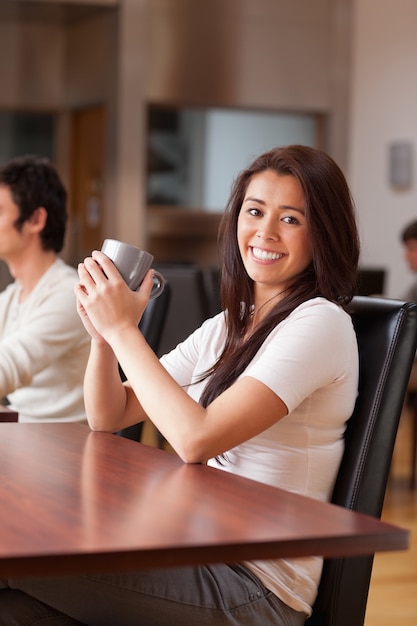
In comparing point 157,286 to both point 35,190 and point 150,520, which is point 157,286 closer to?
point 150,520

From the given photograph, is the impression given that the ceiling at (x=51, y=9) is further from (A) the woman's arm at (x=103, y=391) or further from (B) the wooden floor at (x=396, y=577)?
(A) the woman's arm at (x=103, y=391)

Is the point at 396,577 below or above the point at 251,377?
below

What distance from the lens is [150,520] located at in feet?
3.50

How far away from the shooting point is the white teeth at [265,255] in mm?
1685

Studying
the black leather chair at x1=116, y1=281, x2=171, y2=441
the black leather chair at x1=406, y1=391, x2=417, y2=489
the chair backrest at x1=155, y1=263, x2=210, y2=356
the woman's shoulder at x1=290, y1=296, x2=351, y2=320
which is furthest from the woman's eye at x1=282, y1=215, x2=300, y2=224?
the black leather chair at x1=406, y1=391, x2=417, y2=489

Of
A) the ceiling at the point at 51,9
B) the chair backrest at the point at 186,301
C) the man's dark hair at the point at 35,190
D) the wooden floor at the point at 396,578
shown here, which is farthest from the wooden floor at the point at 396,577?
the ceiling at the point at 51,9

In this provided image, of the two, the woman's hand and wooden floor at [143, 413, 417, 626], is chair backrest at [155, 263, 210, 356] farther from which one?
the woman's hand

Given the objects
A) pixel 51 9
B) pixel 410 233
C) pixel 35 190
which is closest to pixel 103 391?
pixel 35 190

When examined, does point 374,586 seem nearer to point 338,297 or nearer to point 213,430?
point 338,297

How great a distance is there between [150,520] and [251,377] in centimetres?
40

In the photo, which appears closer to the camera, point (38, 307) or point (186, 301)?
point (38, 307)

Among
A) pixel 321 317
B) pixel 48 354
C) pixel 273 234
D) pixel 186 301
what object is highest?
pixel 273 234

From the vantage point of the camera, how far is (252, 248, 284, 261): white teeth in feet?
5.53

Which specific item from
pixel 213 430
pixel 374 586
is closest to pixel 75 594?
pixel 213 430
